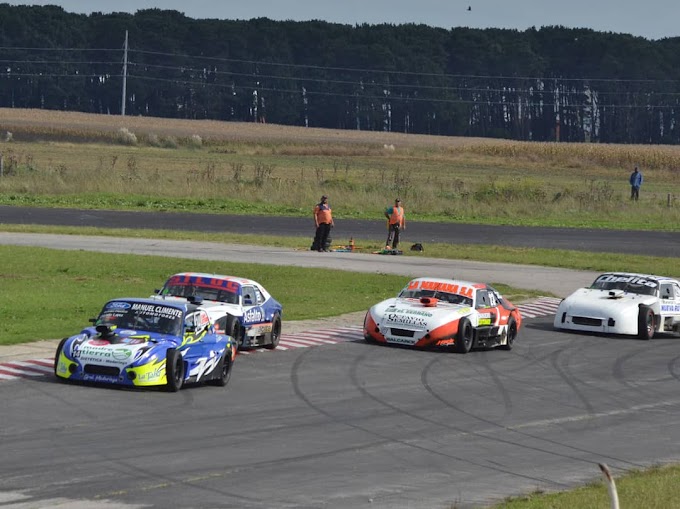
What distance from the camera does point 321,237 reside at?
47781 millimetres

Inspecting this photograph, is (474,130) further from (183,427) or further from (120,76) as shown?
(183,427)

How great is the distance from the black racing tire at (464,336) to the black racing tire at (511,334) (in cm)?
109

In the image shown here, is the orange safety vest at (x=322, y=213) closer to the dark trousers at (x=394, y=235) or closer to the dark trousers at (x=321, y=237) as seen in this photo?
the dark trousers at (x=321, y=237)

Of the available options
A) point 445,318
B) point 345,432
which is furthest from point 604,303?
point 345,432

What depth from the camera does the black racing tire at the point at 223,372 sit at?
21.9 meters

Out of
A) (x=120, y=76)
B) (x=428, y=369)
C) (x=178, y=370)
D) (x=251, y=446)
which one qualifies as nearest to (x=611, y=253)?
(x=428, y=369)

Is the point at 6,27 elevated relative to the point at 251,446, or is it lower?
elevated

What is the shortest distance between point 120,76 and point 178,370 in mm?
167843

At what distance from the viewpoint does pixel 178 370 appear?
21.0m

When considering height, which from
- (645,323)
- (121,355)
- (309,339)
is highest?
(121,355)

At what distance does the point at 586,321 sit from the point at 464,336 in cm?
504

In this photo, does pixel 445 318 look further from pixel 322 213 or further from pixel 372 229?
pixel 372 229

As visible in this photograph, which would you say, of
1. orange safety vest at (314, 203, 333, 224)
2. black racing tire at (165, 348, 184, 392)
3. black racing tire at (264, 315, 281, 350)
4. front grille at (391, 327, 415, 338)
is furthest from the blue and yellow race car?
orange safety vest at (314, 203, 333, 224)

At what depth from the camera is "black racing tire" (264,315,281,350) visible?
26.6 m
